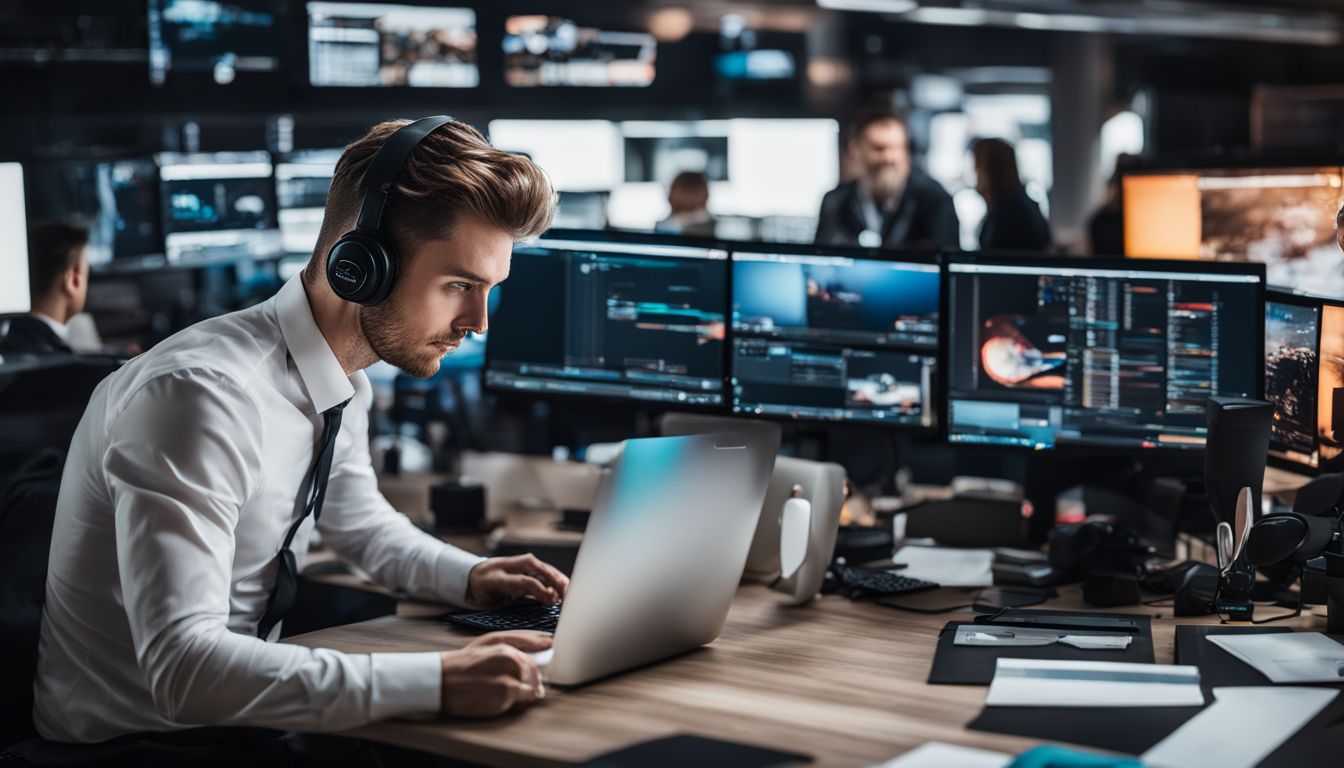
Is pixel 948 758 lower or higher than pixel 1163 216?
lower

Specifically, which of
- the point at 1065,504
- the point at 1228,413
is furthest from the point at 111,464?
the point at 1065,504

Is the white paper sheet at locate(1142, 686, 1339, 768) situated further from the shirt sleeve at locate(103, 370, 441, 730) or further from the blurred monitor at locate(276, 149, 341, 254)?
the blurred monitor at locate(276, 149, 341, 254)

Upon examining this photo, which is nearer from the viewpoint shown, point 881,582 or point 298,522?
point 298,522

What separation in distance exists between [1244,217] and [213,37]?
12.5 feet

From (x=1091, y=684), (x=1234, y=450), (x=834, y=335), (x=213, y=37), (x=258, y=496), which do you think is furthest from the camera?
(x=213, y=37)

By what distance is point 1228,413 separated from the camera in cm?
210

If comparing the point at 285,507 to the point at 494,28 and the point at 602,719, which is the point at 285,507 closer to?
the point at 602,719

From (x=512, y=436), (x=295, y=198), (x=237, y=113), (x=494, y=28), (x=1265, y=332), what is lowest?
(x=512, y=436)

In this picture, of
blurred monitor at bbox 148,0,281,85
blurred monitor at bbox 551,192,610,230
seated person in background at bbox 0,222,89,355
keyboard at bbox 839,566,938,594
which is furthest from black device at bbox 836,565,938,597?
blurred monitor at bbox 551,192,610,230

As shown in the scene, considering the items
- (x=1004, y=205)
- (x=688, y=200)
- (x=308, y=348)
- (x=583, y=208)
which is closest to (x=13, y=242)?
(x=308, y=348)

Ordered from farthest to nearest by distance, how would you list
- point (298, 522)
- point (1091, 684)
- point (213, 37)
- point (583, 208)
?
point (583, 208) < point (213, 37) < point (298, 522) < point (1091, 684)

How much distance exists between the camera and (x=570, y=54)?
7512 millimetres

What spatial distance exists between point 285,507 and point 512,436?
4.28 m

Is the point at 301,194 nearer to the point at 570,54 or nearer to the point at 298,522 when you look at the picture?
the point at 570,54
